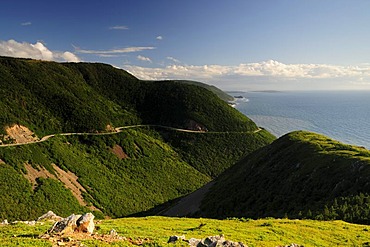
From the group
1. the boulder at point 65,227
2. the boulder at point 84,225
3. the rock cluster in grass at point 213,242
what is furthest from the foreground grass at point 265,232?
the rock cluster in grass at point 213,242

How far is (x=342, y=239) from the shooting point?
2644 centimetres

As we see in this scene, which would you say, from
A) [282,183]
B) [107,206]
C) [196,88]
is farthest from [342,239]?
[196,88]

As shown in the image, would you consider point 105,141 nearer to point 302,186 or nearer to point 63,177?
point 63,177

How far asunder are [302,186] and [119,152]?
75.3 metres

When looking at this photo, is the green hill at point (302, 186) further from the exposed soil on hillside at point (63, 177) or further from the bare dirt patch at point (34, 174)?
the bare dirt patch at point (34, 174)

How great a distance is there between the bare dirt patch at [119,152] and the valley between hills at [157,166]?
15.6 inches

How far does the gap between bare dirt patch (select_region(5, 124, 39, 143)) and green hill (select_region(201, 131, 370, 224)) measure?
5605 centimetres

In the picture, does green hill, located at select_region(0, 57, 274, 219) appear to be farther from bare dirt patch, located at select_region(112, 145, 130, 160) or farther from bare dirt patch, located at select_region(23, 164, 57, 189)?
bare dirt patch, located at select_region(112, 145, 130, 160)

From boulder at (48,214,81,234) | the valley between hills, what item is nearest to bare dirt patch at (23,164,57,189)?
the valley between hills

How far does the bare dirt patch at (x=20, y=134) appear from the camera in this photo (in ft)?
270

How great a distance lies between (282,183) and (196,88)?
5112 inches

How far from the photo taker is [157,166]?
108 m

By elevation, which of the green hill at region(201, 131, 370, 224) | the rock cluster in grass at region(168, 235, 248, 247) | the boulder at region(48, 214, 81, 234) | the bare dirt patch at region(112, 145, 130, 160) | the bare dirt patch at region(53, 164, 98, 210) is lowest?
the bare dirt patch at region(53, 164, 98, 210)

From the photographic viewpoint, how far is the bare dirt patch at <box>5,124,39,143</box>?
82438 millimetres
